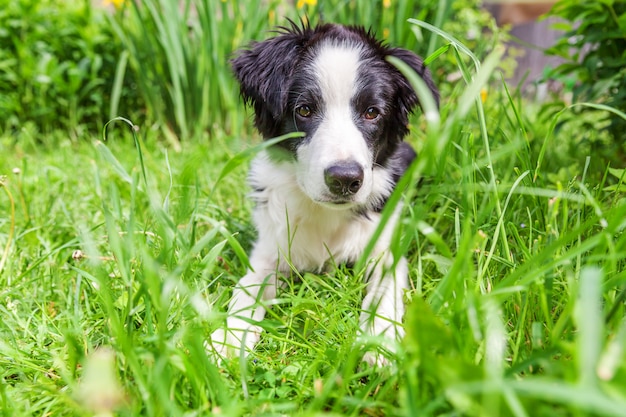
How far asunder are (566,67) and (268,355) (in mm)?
2123

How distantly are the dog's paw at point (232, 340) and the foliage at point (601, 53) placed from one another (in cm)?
189

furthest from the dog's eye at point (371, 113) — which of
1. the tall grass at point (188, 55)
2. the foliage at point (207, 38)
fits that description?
the tall grass at point (188, 55)

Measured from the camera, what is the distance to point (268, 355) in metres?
1.41

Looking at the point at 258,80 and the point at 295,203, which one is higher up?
the point at 258,80

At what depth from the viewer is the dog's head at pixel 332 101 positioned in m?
1.67

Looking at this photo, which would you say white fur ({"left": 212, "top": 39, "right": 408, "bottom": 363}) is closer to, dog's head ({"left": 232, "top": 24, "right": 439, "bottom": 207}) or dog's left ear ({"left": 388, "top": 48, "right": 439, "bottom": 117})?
dog's head ({"left": 232, "top": 24, "right": 439, "bottom": 207})

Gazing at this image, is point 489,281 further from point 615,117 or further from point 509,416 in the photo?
point 615,117

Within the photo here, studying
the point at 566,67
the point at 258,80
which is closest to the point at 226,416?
the point at 258,80

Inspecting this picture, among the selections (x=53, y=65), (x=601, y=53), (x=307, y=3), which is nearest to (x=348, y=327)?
(x=601, y=53)

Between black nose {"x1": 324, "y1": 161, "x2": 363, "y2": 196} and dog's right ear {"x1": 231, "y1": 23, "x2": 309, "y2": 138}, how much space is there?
0.45 meters

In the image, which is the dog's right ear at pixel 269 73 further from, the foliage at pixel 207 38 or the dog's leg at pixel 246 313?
the foliage at pixel 207 38

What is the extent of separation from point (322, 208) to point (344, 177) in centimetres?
45

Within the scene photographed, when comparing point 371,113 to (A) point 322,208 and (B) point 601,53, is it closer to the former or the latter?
(A) point 322,208

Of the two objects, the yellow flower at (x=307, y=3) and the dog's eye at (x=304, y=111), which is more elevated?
the yellow flower at (x=307, y=3)
